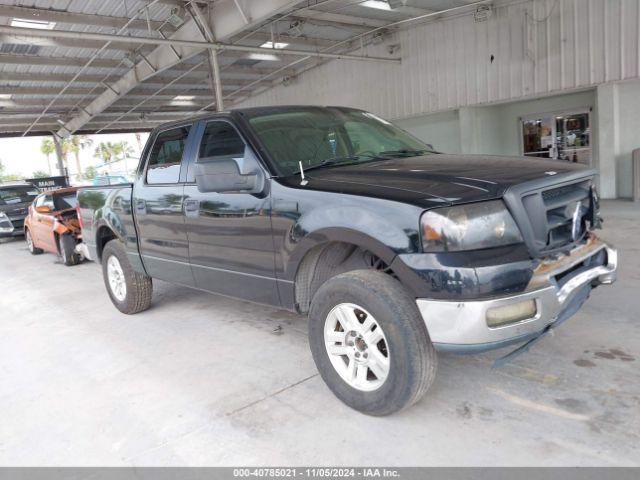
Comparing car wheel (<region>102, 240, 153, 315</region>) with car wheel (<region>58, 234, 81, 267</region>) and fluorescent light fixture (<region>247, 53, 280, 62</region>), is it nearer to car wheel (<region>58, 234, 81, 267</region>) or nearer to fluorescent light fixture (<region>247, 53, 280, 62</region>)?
car wheel (<region>58, 234, 81, 267</region>)

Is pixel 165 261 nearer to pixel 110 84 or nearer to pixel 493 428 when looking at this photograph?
pixel 493 428

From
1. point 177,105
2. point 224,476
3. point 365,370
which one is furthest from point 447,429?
point 177,105

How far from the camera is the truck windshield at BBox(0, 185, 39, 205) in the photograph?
14.2 meters

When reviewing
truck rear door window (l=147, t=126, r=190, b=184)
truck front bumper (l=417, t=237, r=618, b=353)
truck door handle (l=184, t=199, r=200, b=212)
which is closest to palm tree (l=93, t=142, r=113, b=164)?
truck rear door window (l=147, t=126, r=190, b=184)

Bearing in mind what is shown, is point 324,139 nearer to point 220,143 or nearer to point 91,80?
point 220,143

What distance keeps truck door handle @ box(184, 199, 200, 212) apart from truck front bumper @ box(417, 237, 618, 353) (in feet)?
7.18

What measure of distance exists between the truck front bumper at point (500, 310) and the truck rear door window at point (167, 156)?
108 inches

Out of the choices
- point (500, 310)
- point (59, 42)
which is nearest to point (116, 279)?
point (500, 310)

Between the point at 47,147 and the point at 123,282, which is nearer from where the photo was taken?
the point at 123,282

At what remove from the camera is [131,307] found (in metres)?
5.49

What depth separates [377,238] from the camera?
2760 mm

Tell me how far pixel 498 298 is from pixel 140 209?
141 inches

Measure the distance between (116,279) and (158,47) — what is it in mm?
10556

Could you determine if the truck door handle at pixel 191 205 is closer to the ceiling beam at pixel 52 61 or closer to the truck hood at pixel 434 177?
the truck hood at pixel 434 177
